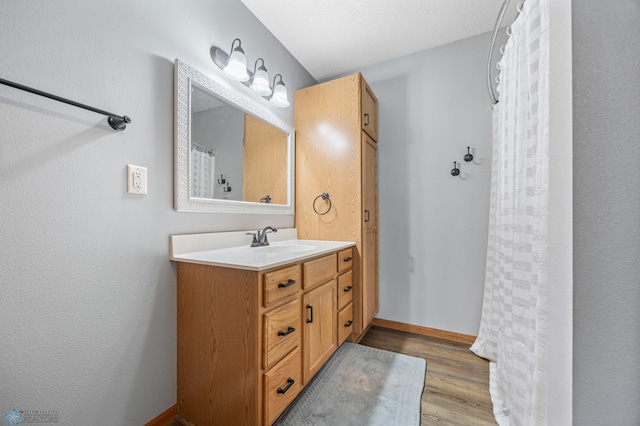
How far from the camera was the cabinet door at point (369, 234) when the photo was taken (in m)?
1.95

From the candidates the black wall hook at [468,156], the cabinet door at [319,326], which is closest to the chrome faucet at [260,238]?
the cabinet door at [319,326]

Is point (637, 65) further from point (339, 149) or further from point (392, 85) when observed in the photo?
point (392, 85)

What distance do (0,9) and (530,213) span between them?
1914 mm

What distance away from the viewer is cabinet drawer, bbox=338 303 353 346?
1.70m

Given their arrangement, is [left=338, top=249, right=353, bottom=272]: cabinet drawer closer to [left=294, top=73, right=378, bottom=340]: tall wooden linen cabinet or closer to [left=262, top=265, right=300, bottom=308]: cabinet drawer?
[left=294, top=73, right=378, bottom=340]: tall wooden linen cabinet

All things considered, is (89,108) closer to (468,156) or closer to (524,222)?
(524,222)

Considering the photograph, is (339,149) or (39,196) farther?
(339,149)

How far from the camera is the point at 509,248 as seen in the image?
125cm

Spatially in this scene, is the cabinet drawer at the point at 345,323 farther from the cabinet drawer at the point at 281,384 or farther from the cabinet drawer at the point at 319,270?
the cabinet drawer at the point at 281,384

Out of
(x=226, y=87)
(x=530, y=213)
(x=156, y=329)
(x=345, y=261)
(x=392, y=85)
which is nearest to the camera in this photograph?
(x=530, y=213)

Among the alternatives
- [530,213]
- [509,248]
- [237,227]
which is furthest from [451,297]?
[237,227]

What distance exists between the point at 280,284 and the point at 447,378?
127 cm

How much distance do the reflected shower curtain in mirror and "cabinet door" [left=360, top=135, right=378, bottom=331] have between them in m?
1.07

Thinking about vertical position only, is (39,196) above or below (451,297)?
above
